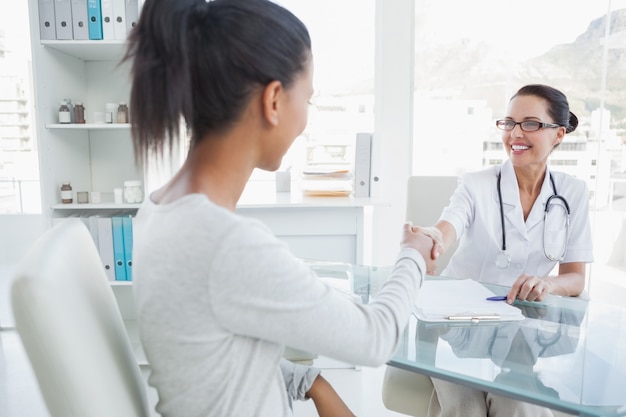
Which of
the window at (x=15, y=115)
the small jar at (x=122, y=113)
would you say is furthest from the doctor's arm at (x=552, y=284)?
the window at (x=15, y=115)

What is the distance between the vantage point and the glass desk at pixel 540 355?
88cm

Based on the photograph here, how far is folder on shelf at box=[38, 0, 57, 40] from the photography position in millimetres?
2262

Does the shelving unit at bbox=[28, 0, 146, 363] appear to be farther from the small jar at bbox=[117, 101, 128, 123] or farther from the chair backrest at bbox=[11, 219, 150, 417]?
the chair backrest at bbox=[11, 219, 150, 417]

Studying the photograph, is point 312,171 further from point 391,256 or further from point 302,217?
point 391,256

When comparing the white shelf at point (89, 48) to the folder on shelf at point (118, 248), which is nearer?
the white shelf at point (89, 48)

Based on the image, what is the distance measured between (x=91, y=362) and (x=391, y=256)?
106 inches

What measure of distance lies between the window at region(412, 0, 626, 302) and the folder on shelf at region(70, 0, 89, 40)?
6.02 ft

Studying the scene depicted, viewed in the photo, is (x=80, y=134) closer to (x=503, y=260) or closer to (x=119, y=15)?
(x=119, y=15)

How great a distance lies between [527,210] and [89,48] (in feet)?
6.41

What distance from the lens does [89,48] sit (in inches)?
92.6

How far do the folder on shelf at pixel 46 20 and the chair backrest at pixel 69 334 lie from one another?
181 centimetres

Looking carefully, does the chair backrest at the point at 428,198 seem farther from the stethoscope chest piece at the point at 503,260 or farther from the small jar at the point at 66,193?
the small jar at the point at 66,193

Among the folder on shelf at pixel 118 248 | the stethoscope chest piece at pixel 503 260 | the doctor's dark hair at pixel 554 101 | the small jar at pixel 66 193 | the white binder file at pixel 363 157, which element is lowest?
the folder on shelf at pixel 118 248

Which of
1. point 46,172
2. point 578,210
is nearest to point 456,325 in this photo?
point 578,210
